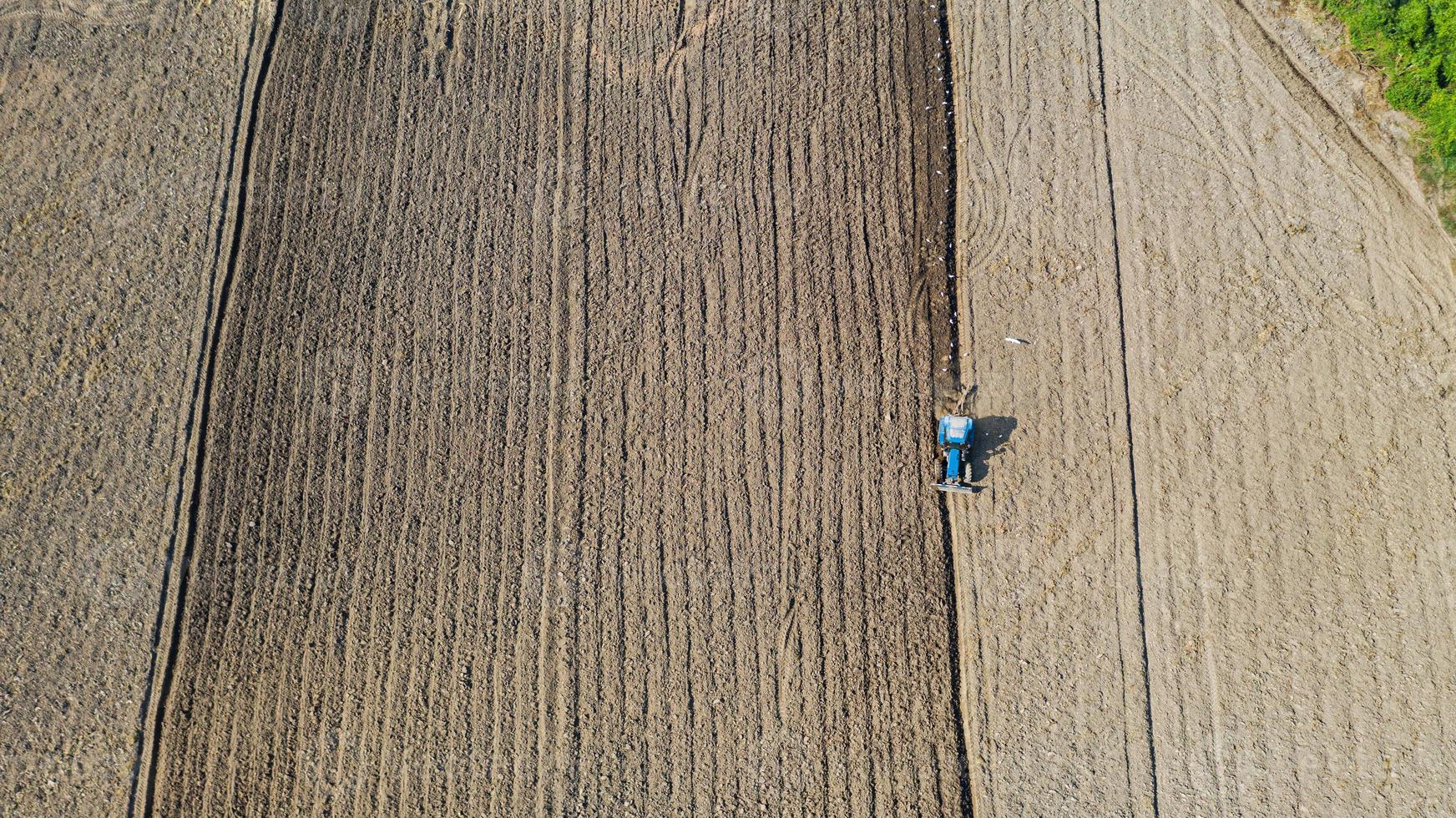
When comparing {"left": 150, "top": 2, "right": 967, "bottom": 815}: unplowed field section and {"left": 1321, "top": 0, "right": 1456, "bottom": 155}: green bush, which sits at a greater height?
{"left": 1321, "top": 0, "right": 1456, "bottom": 155}: green bush

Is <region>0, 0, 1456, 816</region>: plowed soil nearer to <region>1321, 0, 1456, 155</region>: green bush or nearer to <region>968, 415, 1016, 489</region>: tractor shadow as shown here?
<region>968, 415, 1016, 489</region>: tractor shadow

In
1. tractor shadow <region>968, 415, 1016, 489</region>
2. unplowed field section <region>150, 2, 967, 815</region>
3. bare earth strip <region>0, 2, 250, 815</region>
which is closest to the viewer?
unplowed field section <region>150, 2, 967, 815</region>

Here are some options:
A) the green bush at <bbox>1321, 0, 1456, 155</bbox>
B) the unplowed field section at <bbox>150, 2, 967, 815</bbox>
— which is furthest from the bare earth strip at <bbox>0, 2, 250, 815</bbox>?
the green bush at <bbox>1321, 0, 1456, 155</bbox>

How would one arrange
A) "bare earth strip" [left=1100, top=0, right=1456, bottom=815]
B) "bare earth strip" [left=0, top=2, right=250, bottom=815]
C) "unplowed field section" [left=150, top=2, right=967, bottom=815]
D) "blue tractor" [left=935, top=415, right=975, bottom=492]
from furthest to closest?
"blue tractor" [left=935, top=415, right=975, bottom=492]
"bare earth strip" [left=0, top=2, right=250, bottom=815]
"unplowed field section" [left=150, top=2, right=967, bottom=815]
"bare earth strip" [left=1100, top=0, right=1456, bottom=815]

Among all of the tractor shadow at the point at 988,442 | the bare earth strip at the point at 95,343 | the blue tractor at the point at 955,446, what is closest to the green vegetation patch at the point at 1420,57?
the tractor shadow at the point at 988,442

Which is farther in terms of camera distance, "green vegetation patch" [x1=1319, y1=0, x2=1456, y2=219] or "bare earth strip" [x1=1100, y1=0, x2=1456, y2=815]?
"green vegetation patch" [x1=1319, y1=0, x2=1456, y2=219]

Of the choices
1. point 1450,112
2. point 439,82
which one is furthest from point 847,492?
point 1450,112

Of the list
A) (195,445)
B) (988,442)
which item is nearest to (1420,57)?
(988,442)
